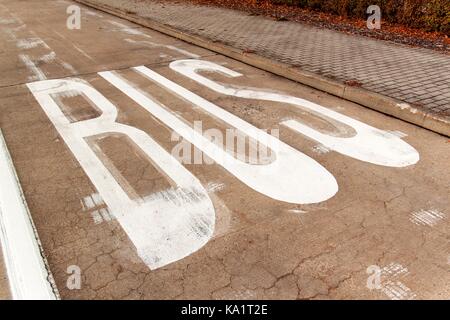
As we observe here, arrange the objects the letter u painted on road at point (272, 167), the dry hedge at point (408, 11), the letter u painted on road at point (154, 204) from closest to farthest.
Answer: the letter u painted on road at point (154, 204) → the letter u painted on road at point (272, 167) → the dry hedge at point (408, 11)

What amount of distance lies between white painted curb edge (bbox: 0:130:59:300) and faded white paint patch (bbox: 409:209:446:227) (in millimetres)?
3191

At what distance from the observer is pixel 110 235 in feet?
11.0

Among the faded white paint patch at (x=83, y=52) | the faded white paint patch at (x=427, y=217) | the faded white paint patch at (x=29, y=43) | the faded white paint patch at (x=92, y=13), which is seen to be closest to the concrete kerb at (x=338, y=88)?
the faded white paint patch at (x=427, y=217)

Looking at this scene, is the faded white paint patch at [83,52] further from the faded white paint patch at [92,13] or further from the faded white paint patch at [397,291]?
the faded white paint patch at [397,291]

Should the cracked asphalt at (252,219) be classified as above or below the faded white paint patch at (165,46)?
below

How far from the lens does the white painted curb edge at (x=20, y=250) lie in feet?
9.23

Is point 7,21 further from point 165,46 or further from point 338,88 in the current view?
point 338,88

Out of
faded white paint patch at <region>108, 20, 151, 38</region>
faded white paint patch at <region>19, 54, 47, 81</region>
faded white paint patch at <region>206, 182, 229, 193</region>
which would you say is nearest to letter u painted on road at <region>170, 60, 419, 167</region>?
faded white paint patch at <region>206, 182, 229, 193</region>

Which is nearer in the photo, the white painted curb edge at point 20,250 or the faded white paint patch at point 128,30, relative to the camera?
the white painted curb edge at point 20,250
